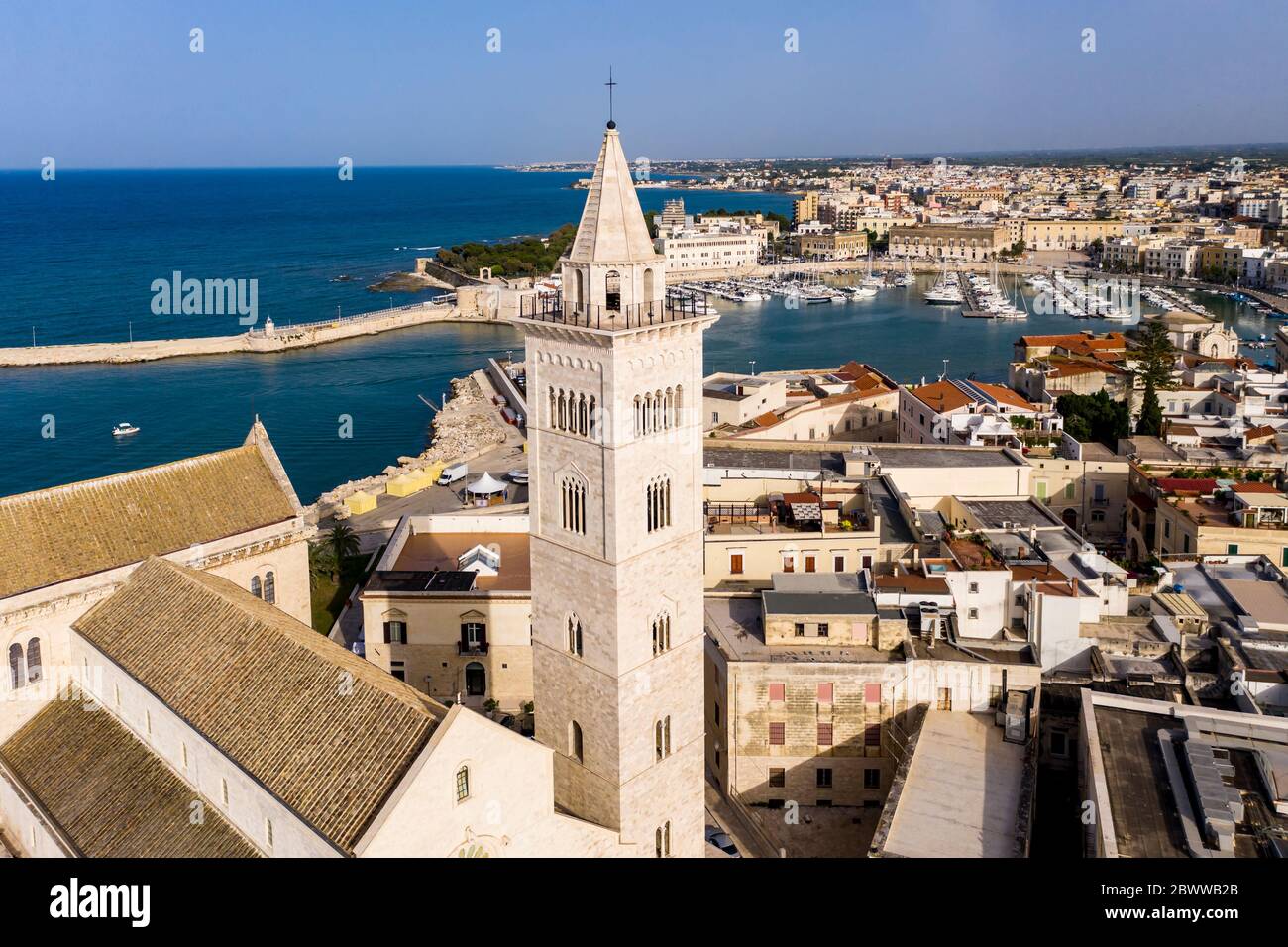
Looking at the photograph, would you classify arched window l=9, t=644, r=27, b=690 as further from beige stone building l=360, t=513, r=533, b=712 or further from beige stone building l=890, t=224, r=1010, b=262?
beige stone building l=890, t=224, r=1010, b=262

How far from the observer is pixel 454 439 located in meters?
53.1

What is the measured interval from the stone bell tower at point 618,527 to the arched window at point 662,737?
30 mm

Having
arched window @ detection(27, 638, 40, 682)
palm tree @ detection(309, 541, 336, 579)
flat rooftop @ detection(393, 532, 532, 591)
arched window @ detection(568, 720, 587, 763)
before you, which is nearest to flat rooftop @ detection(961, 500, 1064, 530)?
flat rooftop @ detection(393, 532, 532, 591)

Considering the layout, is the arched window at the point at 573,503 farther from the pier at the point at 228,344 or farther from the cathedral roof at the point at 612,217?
the pier at the point at 228,344

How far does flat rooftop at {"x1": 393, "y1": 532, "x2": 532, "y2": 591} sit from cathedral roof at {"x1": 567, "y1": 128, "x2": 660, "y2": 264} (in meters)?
10.4

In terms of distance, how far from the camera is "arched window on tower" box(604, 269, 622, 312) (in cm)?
1530

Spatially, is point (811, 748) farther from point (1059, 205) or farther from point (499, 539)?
point (1059, 205)

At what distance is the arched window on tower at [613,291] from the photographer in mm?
15305

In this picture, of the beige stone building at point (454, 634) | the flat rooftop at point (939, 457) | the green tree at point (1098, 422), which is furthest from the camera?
the green tree at point (1098, 422)

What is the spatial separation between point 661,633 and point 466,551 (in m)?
11.4

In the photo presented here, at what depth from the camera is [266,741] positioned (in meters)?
14.2

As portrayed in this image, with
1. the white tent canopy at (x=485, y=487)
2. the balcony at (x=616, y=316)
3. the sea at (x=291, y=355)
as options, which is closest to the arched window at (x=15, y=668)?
the balcony at (x=616, y=316)

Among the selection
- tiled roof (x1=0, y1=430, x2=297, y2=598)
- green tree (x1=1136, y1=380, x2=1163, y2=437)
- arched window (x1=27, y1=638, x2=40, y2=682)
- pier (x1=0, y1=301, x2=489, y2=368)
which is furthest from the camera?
pier (x1=0, y1=301, x2=489, y2=368)
